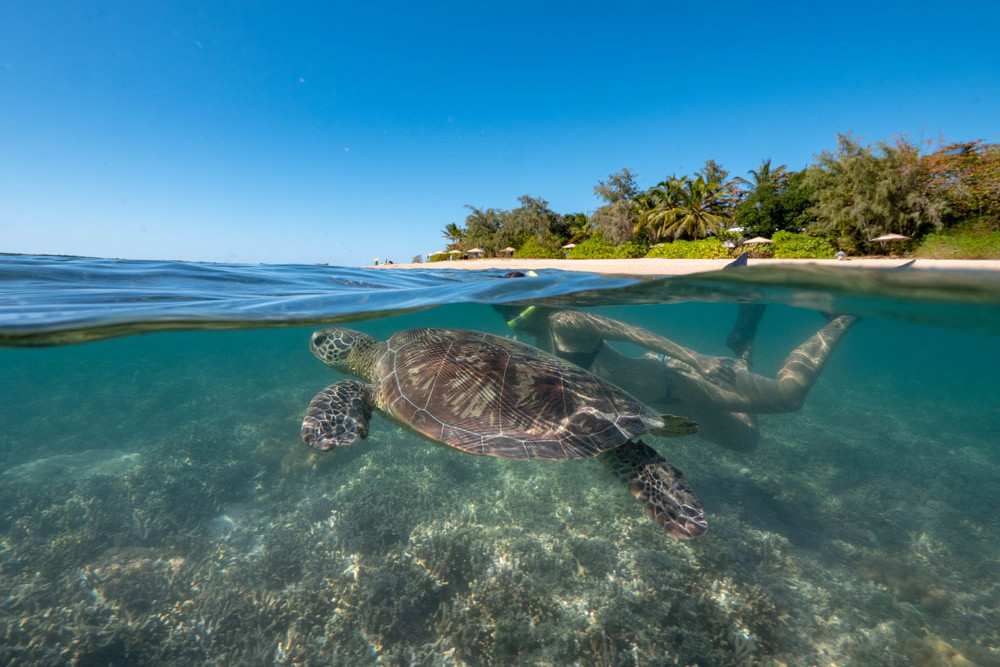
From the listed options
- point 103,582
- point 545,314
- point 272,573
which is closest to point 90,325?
point 103,582

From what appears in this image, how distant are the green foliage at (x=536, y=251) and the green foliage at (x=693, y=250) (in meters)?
8.06

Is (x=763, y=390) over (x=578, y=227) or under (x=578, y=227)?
under

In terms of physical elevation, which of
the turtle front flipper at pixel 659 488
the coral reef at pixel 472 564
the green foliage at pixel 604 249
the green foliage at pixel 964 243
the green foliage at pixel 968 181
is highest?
the green foliage at pixel 968 181

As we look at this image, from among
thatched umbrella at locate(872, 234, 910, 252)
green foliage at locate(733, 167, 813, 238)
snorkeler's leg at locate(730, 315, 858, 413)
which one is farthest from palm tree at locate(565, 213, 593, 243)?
snorkeler's leg at locate(730, 315, 858, 413)

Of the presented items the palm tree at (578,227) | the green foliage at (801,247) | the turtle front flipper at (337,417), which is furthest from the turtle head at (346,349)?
the palm tree at (578,227)

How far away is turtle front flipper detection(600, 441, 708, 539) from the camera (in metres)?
3.42

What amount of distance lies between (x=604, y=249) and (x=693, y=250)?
684cm

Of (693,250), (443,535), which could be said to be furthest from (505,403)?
(693,250)

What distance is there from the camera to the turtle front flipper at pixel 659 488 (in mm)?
3418

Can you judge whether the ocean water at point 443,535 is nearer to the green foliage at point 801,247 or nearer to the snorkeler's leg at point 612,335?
the snorkeler's leg at point 612,335

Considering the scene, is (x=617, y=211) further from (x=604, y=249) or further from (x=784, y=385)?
(x=784, y=385)

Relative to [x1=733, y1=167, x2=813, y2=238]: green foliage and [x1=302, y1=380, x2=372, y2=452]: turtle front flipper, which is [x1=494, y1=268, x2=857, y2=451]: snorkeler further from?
[x1=733, y1=167, x2=813, y2=238]: green foliage

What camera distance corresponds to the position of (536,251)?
32.4m

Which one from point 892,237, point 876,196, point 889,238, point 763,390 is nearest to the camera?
point 763,390
